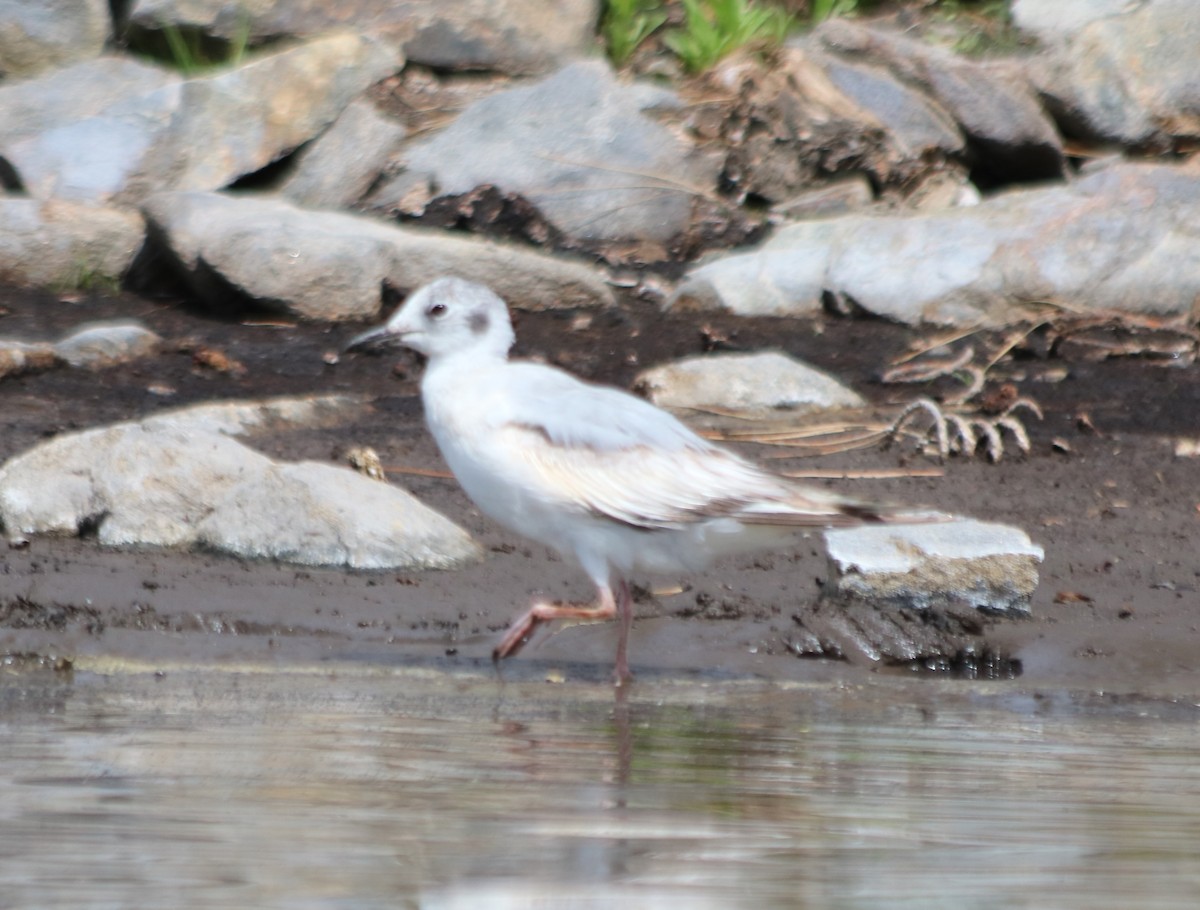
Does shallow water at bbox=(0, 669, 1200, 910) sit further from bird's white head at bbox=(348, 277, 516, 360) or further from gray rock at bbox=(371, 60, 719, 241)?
gray rock at bbox=(371, 60, 719, 241)

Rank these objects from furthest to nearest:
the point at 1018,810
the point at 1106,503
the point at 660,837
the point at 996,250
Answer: the point at 996,250
the point at 1106,503
the point at 1018,810
the point at 660,837

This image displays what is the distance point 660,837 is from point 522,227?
874cm

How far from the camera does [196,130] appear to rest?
1178 centimetres

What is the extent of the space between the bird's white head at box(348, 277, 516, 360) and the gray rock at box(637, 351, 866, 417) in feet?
9.38

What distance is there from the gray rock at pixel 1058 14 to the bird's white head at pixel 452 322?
8800 millimetres

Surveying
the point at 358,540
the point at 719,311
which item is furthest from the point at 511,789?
the point at 719,311

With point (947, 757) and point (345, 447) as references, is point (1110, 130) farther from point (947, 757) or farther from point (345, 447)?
Result: point (947, 757)

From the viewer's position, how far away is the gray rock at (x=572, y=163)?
11.8m

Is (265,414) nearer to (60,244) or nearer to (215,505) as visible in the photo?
(215,505)

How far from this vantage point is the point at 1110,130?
1256cm

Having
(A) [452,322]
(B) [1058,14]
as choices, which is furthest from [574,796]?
(B) [1058,14]

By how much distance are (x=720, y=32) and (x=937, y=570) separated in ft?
27.3

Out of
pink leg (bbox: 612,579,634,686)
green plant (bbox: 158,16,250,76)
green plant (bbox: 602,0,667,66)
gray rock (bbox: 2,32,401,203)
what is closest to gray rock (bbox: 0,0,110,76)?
green plant (bbox: 158,16,250,76)

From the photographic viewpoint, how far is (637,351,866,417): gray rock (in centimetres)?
870
